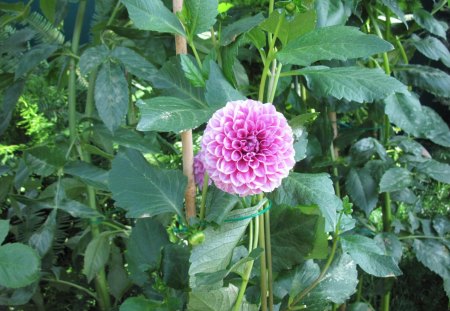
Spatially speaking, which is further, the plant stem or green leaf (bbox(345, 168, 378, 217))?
Result: green leaf (bbox(345, 168, 378, 217))

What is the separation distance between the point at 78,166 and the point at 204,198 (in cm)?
38

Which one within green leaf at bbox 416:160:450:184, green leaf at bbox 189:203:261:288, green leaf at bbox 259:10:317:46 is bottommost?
green leaf at bbox 416:160:450:184

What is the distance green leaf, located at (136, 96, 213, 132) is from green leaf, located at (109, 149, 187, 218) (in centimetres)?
14

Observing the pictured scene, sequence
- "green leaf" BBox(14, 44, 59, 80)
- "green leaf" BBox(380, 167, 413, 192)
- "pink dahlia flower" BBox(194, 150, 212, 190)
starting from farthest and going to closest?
"green leaf" BBox(380, 167, 413, 192) → "green leaf" BBox(14, 44, 59, 80) → "pink dahlia flower" BBox(194, 150, 212, 190)

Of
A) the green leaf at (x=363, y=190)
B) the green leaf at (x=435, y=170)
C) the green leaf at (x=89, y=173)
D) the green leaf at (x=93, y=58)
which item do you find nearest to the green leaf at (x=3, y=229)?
the green leaf at (x=89, y=173)

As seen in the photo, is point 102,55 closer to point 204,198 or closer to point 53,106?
point 204,198

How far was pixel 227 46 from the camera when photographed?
0.76 metres

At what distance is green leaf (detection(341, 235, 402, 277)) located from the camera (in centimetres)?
84

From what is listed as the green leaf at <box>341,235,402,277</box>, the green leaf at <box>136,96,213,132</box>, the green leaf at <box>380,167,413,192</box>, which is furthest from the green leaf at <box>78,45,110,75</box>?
the green leaf at <box>380,167,413,192</box>

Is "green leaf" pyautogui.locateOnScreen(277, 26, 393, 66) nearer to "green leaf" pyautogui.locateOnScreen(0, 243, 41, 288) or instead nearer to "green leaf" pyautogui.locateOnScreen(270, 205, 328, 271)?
"green leaf" pyautogui.locateOnScreen(270, 205, 328, 271)

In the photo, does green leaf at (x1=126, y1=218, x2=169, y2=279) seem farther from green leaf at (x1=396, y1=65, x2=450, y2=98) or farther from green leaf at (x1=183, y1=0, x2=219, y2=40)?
green leaf at (x1=396, y1=65, x2=450, y2=98)

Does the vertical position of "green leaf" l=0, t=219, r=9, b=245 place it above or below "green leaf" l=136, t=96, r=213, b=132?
below

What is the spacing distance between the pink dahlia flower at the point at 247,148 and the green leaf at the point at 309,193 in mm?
56

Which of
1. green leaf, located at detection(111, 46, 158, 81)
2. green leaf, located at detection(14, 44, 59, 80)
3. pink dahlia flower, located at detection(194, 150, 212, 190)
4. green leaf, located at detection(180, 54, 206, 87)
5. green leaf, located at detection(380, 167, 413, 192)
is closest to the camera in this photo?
green leaf, located at detection(180, 54, 206, 87)
